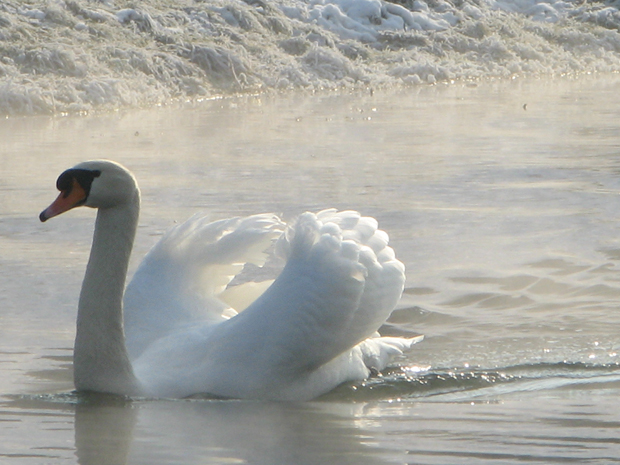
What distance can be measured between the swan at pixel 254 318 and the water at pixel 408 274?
96 millimetres

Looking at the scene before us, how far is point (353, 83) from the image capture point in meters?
19.0

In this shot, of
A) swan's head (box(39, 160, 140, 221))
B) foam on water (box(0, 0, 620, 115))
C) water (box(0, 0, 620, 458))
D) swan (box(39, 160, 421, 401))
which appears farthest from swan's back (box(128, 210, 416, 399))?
foam on water (box(0, 0, 620, 115))

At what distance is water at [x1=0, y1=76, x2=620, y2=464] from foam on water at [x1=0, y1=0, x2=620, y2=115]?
5.83 ft

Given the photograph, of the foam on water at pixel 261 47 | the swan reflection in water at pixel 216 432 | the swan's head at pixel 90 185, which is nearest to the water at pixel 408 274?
the swan reflection in water at pixel 216 432

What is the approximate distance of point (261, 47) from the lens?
761 inches

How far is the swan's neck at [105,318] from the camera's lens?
420 centimetres

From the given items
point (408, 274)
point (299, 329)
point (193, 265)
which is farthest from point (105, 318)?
point (408, 274)

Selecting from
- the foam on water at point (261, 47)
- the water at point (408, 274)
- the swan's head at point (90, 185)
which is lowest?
Result: the foam on water at point (261, 47)

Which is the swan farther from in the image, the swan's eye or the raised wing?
the raised wing

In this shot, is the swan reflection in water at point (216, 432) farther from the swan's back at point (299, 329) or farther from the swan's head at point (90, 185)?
the swan's head at point (90, 185)

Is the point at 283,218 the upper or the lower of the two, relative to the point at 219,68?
upper

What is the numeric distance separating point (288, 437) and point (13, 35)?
553 inches

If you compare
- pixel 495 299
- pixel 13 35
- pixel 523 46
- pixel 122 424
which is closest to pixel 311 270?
pixel 122 424

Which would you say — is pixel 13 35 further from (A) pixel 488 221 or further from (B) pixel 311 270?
(B) pixel 311 270
